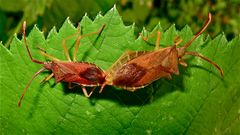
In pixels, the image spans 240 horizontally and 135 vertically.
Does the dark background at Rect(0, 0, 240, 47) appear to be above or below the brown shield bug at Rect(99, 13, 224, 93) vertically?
above

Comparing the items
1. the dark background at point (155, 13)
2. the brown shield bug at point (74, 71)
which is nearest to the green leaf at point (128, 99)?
the brown shield bug at point (74, 71)

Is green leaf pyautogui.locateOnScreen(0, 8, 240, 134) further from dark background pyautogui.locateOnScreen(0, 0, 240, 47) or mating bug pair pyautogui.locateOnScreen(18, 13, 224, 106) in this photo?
dark background pyautogui.locateOnScreen(0, 0, 240, 47)

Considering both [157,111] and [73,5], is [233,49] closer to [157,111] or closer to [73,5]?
[157,111]

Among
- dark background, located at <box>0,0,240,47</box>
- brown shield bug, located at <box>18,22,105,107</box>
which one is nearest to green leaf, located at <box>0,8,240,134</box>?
brown shield bug, located at <box>18,22,105,107</box>

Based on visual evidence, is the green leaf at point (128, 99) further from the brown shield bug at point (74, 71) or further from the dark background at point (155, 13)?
the dark background at point (155, 13)

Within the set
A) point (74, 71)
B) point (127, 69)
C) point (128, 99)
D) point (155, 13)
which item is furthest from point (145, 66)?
point (155, 13)

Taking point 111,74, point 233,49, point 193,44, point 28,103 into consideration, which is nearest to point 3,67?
point 28,103
